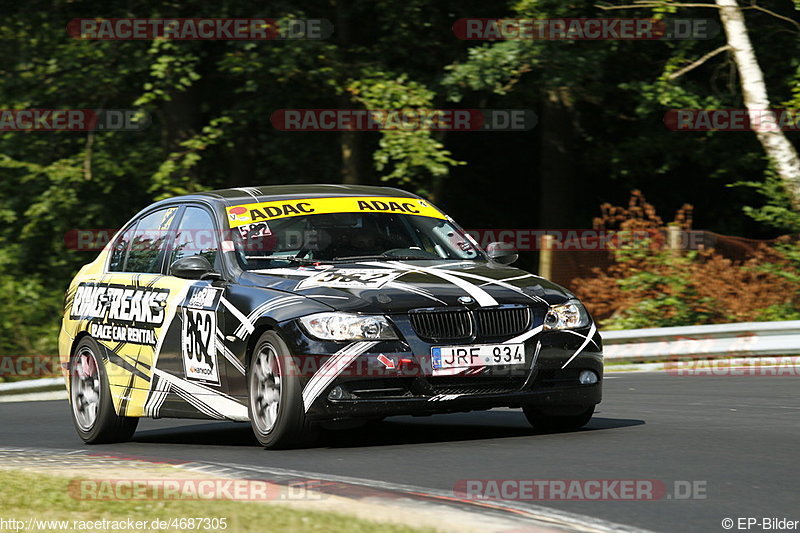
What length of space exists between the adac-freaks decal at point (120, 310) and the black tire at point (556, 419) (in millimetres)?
2723

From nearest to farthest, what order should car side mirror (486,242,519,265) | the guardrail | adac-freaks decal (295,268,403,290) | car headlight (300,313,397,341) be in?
car headlight (300,313,397,341) < adac-freaks decal (295,268,403,290) < car side mirror (486,242,519,265) < the guardrail

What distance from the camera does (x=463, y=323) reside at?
9164 mm

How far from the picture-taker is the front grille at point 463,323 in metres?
9.12

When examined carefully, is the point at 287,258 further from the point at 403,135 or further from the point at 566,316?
the point at 403,135

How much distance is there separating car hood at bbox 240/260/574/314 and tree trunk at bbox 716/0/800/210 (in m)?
11.6

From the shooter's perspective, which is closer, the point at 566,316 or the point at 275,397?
the point at 275,397

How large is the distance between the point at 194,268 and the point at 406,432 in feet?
6.38

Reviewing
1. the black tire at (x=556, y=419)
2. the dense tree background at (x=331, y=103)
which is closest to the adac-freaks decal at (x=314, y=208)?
the black tire at (x=556, y=419)

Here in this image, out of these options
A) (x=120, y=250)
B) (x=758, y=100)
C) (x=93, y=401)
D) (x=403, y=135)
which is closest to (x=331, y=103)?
(x=403, y=135)

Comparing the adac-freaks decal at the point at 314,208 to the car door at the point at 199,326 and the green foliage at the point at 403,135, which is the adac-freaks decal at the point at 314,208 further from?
the green foliage at the point at 403,135

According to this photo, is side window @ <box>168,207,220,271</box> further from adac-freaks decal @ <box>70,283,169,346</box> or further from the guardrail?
the guardrail

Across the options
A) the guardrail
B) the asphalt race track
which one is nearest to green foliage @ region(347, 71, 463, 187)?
the guardrail

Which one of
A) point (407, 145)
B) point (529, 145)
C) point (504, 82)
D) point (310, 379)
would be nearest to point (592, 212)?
point (529, 145)

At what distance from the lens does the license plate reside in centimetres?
909
